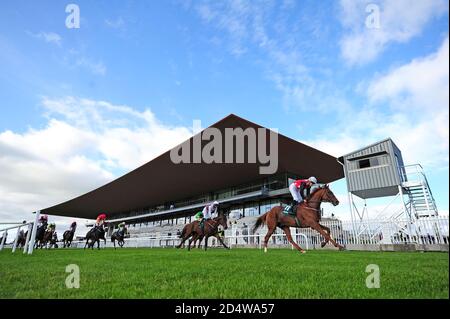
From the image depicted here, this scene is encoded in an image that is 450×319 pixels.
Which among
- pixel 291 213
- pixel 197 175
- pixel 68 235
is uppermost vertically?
pixel 197 175

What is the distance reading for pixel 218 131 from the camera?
23.1 m

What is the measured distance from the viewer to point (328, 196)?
827cm

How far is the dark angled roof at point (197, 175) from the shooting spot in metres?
26.4

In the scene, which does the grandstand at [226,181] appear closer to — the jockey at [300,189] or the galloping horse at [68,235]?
the galloping horse at [68,235]

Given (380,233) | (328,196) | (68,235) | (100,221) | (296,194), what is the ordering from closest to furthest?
(328,196)
(296,194)
(380,233)
(100,221)
(68,235)

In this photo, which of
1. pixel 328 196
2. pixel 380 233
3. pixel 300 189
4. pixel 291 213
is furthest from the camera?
pixel 380 233

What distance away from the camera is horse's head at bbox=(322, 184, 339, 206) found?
8.18 metres

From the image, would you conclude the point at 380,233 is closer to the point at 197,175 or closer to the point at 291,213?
the point at 291,213

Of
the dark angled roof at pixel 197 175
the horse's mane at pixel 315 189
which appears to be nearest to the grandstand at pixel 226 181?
the dark angled roof at pixel 197 175

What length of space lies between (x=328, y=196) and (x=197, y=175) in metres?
26.0

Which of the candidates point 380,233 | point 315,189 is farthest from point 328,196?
point 380,233
